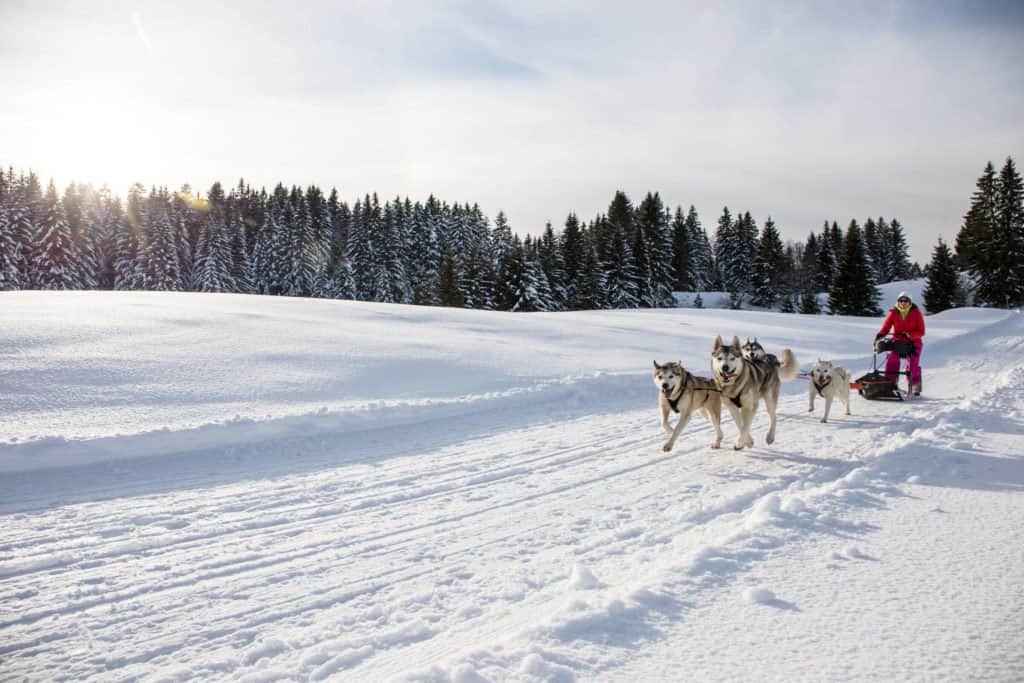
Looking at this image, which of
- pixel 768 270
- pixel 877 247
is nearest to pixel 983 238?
pixel 768 270

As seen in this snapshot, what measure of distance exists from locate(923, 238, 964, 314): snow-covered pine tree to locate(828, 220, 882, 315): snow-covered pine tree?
4.52 m

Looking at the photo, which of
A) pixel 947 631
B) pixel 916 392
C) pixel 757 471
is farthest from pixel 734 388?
pixel 916 392

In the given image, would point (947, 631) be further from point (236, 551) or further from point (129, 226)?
point (129, 226)

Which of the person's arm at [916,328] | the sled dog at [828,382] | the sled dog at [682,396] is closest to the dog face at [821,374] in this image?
the sled dog at [828,382]

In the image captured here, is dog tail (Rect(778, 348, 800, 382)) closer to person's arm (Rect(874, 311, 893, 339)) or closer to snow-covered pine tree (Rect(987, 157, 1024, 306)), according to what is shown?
person's arm (Rect(874, 311, 893, 339))

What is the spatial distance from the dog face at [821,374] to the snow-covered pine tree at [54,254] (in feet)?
202

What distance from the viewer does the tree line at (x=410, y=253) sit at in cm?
4875

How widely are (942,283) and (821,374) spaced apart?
52477 millimetres

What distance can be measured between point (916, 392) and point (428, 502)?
8.93 metres

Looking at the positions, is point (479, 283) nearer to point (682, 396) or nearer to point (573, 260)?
point (573, 260)

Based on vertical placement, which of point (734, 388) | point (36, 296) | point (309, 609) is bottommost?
point (309, 609)

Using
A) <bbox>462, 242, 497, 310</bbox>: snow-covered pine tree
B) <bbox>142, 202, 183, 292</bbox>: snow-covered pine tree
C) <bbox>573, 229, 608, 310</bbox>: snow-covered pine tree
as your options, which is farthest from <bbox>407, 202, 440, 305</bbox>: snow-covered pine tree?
<bbox>142, 202, 183, 292</bbox>: snow-covered pine tree

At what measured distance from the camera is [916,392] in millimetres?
9461

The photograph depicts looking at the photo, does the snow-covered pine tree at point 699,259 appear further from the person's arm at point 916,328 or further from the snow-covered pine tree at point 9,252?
the snow-covered pine tree at point 9,252
